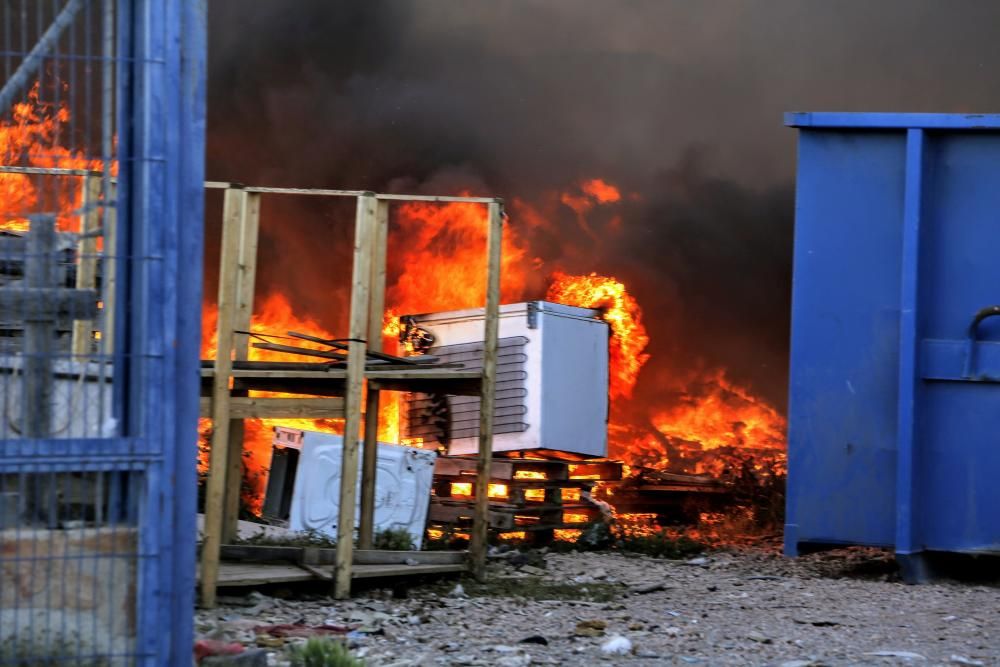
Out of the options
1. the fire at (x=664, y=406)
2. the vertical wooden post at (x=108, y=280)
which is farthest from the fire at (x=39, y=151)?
the fire at (x=664, y=406)

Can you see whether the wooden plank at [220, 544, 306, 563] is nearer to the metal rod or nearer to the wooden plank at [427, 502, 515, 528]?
the wooden plank at [427, 502, 515, 528]

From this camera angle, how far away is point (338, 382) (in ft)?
27.3

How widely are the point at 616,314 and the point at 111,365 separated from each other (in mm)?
11381

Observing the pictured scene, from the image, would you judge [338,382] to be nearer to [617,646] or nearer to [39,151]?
[617,646]

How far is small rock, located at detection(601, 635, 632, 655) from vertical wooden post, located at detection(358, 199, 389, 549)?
278 centimetres

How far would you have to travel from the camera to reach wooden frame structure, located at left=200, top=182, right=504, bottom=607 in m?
7.18

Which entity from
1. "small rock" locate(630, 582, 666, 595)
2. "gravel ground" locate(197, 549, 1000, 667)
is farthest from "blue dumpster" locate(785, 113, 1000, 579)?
"small rock" locate(630, 582, 666, 595)

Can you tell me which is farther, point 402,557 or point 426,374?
point 402,557

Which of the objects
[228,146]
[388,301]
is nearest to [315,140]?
[228,146]

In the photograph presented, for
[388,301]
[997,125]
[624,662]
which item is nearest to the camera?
[624,662]

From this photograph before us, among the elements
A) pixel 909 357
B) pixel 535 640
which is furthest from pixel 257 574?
pixel 909 357

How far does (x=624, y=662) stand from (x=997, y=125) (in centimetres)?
431

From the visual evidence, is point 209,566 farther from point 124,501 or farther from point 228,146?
point 228,146

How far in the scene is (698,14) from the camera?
52.8 feet
